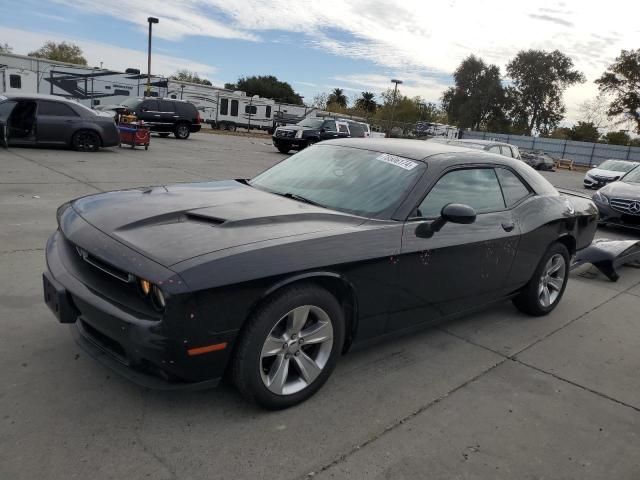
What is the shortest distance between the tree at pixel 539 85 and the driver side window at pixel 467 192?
2624 inches

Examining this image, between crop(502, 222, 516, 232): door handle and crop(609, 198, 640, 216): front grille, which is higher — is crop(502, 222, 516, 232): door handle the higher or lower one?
the higher one

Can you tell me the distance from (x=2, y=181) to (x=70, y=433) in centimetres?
756

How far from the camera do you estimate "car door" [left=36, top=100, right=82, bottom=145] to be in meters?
13.0

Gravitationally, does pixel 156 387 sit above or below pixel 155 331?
below

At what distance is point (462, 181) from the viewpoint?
3771mm

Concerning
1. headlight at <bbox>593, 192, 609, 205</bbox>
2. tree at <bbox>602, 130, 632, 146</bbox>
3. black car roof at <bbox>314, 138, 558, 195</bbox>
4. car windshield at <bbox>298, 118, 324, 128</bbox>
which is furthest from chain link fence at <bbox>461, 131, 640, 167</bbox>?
black car roof at <bbox>314, 138, 558, 195</bbox>

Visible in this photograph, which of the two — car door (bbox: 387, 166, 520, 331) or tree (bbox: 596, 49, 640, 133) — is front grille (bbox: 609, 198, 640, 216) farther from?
tree (bbox: 596, 49, 640, 133)

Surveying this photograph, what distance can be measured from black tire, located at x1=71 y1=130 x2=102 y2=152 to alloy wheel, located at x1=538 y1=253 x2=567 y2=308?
12664 millimetres

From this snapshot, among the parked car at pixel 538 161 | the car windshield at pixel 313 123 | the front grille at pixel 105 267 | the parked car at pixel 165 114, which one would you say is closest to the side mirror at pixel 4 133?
the parked car at pixel 165 114

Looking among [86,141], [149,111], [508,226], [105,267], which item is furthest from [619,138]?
[105,267]

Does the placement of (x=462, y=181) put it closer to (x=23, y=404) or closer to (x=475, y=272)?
(x=475, y=272)

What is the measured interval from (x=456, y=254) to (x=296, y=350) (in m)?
1.40

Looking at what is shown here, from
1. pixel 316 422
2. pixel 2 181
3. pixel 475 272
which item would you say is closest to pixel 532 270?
pixel 475 272

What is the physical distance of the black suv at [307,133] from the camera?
68.3ft
